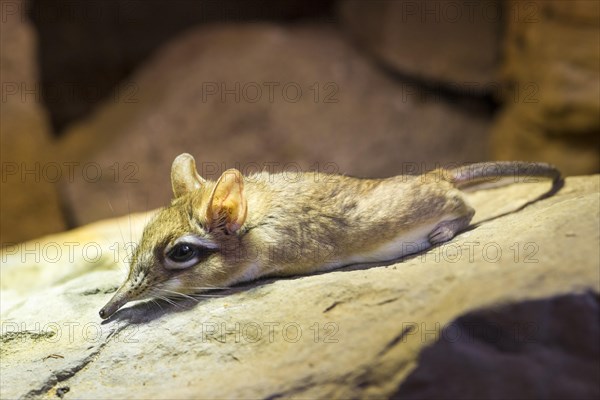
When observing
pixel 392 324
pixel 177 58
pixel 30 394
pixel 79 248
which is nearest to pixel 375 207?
pixel 392 324

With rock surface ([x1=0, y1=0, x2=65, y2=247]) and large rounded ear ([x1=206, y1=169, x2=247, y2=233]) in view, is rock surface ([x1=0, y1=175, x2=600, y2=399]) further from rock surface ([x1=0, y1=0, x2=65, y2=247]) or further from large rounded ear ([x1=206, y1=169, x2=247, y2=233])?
rock surface ([x1=0, y1=0, x2=65, y2=247])

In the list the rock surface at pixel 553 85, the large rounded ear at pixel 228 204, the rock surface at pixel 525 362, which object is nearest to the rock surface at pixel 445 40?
the rock surface at pixel 553 85

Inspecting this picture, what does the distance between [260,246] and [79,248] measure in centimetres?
310

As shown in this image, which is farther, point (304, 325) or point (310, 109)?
point (310, 109)

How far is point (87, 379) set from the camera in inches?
173

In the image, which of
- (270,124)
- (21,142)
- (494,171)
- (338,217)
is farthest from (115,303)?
(270,124)

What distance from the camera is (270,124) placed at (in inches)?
428

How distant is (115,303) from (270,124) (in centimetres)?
631

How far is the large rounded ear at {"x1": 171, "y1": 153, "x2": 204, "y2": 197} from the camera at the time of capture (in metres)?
5.54

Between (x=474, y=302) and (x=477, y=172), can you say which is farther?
(x=477, y=172)

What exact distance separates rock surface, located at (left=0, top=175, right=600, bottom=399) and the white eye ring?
0.95 ft

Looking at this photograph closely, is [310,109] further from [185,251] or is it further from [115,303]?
[115,303]

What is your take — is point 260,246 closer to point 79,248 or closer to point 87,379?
point 87,379

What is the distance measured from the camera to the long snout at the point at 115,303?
15.9 ft
